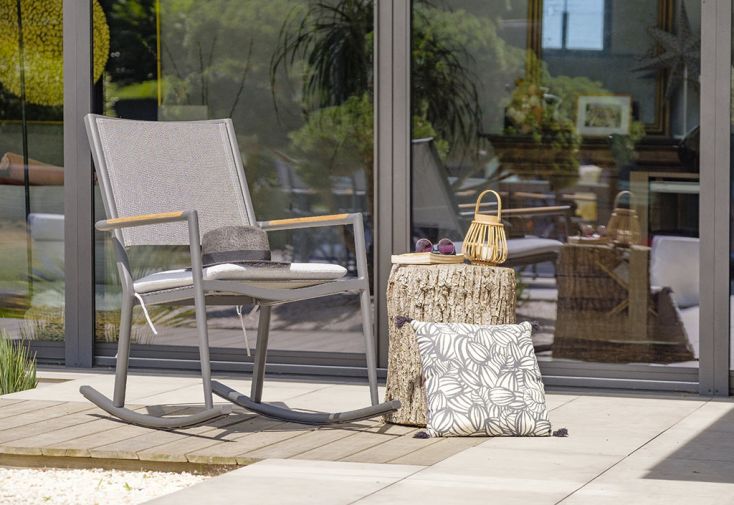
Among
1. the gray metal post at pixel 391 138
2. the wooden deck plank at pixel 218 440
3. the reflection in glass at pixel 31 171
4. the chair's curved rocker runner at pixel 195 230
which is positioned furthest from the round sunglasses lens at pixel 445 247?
the reflection in glass at pixel 31 171

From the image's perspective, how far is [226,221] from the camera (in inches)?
156

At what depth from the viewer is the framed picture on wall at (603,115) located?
427 centimetres

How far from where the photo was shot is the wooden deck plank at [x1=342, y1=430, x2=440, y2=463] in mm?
3102

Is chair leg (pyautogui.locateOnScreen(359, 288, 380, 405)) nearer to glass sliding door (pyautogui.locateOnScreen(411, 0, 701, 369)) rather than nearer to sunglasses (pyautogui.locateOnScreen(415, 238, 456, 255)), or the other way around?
sunglasses (pyautogui.locateOnScreen(415, 238, 456, 255))

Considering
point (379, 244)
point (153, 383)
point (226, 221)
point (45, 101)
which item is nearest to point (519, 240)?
point (379, 244)

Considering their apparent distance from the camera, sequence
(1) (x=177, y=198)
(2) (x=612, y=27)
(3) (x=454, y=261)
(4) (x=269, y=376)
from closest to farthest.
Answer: (3) (x=454, y=261), (1) (x=177, y=198), (2) (x=612, y=27), (4) (x=269, y=376)

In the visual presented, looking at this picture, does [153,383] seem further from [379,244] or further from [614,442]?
[614,442]

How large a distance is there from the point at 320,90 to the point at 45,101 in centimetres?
110

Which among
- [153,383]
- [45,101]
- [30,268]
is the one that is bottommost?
[153,383]

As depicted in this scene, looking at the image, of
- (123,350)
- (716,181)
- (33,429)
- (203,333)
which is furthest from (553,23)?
(33,429)

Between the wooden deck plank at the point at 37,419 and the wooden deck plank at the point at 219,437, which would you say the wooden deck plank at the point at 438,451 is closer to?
the wooden deck plank at the point at 219,437

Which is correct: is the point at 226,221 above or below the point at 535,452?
above

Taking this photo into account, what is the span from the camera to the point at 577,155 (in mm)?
4332

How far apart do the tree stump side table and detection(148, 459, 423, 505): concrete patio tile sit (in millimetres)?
548
